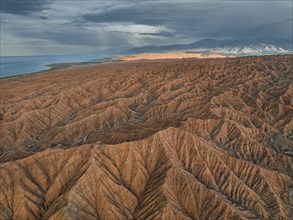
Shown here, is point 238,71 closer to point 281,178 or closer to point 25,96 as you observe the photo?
point 25,96

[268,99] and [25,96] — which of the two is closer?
[268,99]

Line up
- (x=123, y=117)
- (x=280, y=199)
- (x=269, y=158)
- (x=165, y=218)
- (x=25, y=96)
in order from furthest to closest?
(x=25, y=96) < (x=123, y=117) < (x=269, y=158) < (x=280, y=199) < (x=165, y=218)

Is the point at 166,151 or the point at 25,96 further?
the point at 25,96

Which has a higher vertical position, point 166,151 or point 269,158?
point 166,151

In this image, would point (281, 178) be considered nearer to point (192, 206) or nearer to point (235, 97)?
point (192, 206)

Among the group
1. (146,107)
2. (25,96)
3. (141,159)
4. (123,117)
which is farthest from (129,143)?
(25,96)

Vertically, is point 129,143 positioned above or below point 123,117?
above

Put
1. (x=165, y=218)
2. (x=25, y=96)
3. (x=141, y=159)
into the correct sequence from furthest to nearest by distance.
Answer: (x=25, y=96)
(x=141, y=159)
(x=165, y=218)

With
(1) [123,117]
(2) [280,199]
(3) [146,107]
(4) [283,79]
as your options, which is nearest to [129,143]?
(2) [280,199]

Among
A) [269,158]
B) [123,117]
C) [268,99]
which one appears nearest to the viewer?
[269,158]
